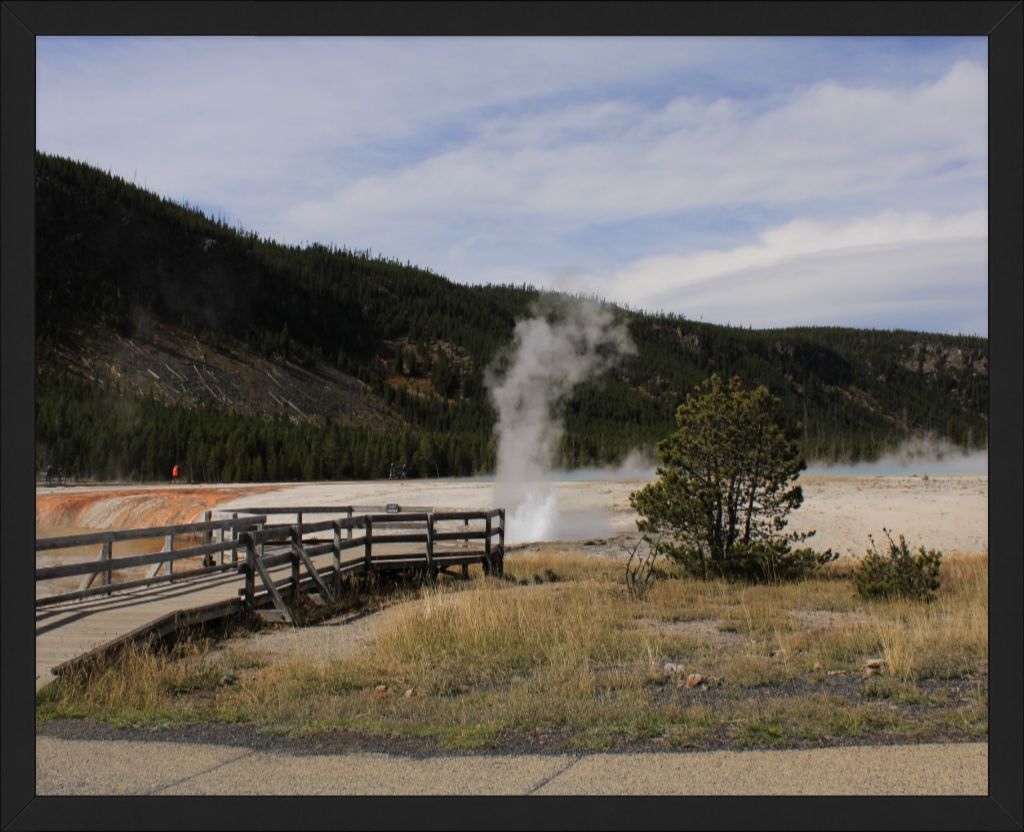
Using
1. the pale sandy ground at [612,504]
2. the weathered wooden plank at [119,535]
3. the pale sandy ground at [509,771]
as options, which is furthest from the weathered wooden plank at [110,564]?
the pale sandy ground at [612,504]

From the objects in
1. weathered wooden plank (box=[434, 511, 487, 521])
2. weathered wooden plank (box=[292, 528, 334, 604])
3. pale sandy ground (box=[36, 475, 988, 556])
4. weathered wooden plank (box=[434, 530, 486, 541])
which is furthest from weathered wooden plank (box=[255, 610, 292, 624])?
pale sandy ground (box=[36, 475, 988, 556])

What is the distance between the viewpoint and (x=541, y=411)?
5772 centimetres

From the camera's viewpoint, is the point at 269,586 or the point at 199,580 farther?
the point at 199,580

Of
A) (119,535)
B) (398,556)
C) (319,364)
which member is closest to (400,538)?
(398,556)

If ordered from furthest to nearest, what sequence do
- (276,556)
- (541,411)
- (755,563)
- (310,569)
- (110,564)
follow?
(541,411) → (755,563) → (310,569) → (276,556) → (110,564)

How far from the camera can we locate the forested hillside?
72.6 m

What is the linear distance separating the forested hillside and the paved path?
63.6 m

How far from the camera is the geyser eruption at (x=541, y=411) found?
3228 cm

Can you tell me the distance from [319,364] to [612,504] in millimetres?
94717

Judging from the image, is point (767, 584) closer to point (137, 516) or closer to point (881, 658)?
point (881, 658)

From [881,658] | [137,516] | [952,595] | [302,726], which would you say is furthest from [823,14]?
[137,516]

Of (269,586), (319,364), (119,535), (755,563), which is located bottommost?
(755,563)

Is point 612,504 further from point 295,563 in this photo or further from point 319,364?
point 319,364

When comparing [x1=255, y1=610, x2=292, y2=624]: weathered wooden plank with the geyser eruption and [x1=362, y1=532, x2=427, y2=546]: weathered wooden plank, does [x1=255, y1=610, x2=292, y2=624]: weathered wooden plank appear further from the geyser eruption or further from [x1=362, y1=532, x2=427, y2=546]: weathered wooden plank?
the geyser eruption
